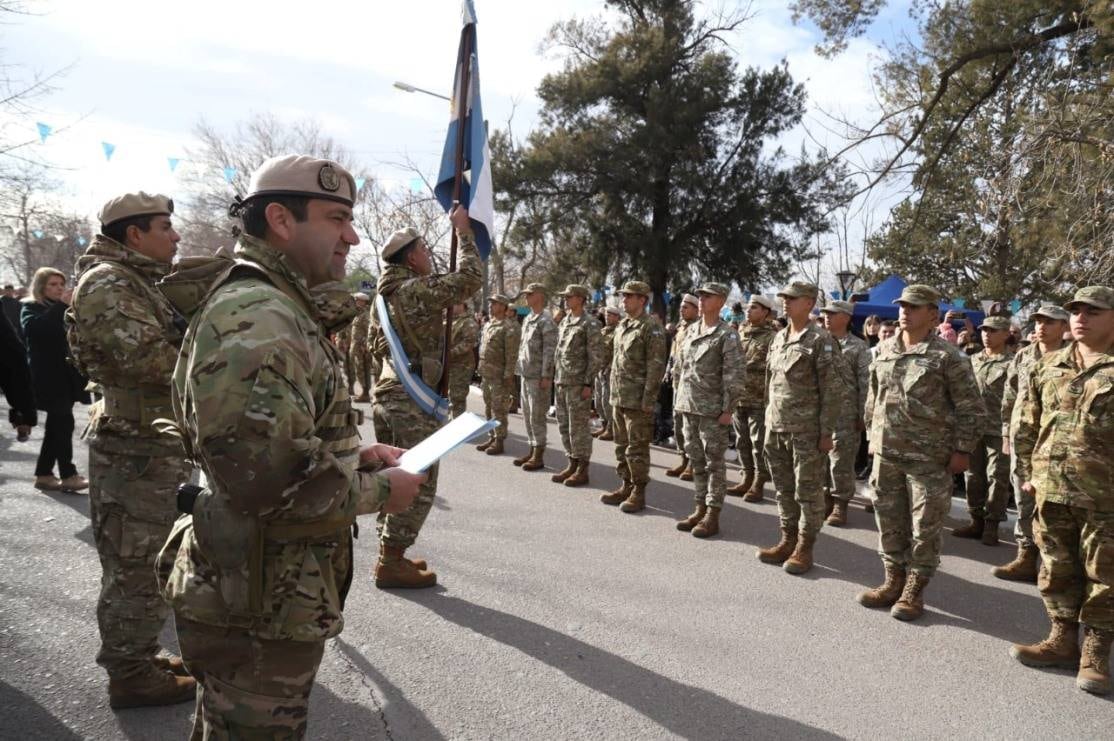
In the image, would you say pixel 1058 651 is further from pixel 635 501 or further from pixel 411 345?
pixel 411 345

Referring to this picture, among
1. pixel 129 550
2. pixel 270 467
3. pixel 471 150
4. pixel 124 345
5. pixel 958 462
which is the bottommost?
pixel 129 550

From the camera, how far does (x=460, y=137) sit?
455 centimetres

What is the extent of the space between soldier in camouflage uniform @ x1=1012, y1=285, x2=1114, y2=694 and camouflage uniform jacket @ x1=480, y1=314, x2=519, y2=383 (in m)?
6.62

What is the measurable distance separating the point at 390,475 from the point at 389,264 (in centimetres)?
283

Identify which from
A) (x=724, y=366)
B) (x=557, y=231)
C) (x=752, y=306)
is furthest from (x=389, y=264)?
(x=557, y=231)

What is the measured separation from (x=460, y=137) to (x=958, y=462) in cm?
383

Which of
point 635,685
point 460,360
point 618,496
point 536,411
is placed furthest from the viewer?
point 536,411

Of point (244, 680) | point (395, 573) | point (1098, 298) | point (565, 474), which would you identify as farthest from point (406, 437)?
point (1098, 298)

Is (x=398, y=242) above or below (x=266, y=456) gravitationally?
above

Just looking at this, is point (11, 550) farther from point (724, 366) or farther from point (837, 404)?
point (837, 404)

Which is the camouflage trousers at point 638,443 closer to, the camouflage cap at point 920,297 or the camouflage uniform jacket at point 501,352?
the camouflage cap at point 920,297

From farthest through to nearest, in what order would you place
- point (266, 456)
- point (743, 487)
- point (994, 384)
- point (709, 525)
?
point (743, 487), point (994, 384), point (709, 525), point (266, 456)

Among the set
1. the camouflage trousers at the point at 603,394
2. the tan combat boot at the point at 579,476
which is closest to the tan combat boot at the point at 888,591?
the tan combat boot at the point at 579,476

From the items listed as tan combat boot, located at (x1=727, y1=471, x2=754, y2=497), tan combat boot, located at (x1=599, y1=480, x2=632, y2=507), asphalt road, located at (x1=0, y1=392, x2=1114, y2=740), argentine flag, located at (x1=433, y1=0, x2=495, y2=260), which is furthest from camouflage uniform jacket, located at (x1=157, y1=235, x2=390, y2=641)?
tan combat boot, located at (x1=727, y1=471, x2=754, y2=497)
